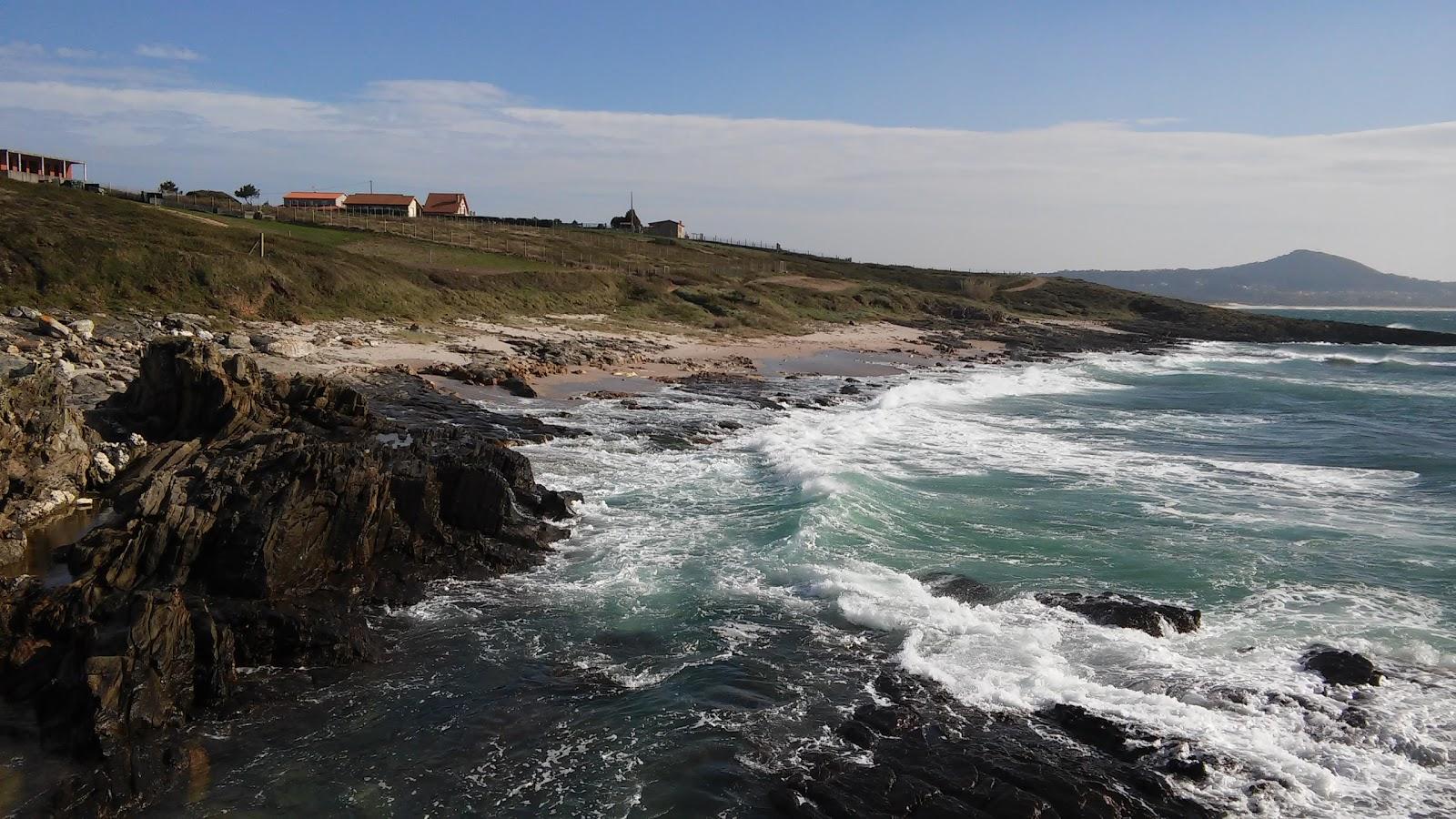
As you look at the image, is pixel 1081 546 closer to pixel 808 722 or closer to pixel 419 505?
pixel 808 722

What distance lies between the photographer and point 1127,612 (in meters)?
12.5

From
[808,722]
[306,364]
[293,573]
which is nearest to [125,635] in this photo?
[293,573]

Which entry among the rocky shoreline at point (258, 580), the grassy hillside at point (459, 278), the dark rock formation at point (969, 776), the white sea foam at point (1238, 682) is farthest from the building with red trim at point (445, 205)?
the dark rock formation at point (969, 776)

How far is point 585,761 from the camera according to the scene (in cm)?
880

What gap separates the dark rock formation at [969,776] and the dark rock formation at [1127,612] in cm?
325

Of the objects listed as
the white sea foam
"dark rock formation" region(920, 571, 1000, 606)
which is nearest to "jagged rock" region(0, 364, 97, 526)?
the white sea foam

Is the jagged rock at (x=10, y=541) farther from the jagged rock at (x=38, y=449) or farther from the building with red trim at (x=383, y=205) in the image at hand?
the building with red trim at (x=383, y=205)

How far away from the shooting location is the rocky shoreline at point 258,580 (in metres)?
8.36

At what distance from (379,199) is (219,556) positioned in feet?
270

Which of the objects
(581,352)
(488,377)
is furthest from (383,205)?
(488,377)

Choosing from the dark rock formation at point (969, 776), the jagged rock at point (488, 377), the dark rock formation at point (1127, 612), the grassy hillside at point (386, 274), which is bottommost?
the dark rock formation at point (969, 776)

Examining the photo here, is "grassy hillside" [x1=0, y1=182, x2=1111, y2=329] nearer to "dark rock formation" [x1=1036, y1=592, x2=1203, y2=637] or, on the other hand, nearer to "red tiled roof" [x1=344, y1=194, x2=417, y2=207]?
"red tiled roof" [x1=344, y1=194, x2=417, y2=207]

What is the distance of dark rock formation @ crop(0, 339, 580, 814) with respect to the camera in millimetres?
8688

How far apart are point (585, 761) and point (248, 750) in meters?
3.10
